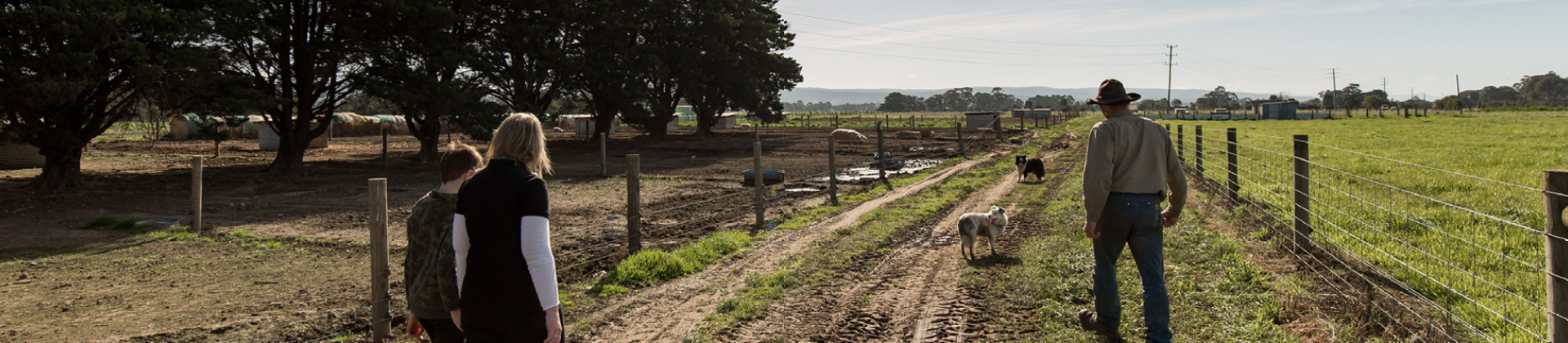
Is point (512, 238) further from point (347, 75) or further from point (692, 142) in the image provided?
point (692, 142)

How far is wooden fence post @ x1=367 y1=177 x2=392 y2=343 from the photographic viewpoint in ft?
16.7

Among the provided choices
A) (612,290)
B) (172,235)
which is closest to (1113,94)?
(612,290)

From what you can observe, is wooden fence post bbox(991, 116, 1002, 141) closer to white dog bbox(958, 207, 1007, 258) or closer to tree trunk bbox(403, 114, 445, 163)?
tree trunk bbox(403, 114, 445, 163)

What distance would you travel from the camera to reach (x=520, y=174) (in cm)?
271

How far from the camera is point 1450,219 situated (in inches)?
313

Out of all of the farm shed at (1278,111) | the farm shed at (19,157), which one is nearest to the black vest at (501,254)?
the farm shed at (19,157)

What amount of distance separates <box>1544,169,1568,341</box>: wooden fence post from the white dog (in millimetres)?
4210

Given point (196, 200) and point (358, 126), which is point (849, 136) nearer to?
point (196, 200)

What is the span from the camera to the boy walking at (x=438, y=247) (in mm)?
3088

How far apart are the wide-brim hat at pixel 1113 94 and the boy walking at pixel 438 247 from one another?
3.16 meters

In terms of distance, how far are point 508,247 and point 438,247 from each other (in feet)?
1.94

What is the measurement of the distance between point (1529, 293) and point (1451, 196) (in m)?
6.15

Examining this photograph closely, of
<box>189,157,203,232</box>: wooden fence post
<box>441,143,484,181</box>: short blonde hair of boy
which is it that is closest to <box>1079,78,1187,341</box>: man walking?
<box>441,143,484,181</box>: short blonde hair of boy

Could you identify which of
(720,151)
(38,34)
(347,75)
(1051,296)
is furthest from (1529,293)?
(720,151)
